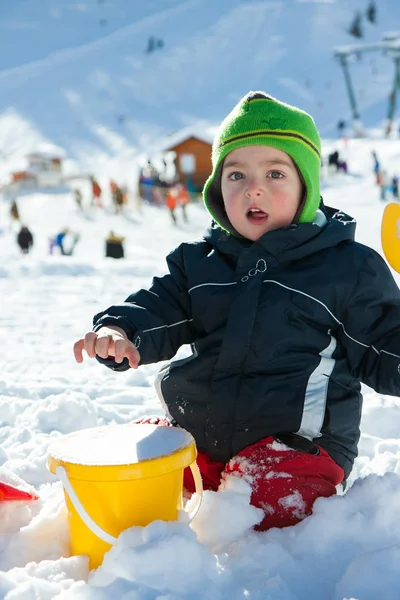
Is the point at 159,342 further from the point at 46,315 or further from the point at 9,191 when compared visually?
the point at 9,191

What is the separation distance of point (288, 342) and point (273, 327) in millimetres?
53

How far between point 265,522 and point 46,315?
4.06 m

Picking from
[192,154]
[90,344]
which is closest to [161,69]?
[192,154]

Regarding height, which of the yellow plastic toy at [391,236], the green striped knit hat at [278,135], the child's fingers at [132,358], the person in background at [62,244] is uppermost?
the green striped knit hat at [278,135]

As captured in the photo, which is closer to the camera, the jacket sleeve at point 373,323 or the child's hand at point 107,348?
the child's hand at point 107,348

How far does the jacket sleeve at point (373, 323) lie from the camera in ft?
5.73

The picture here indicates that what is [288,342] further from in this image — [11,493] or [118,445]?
[11,493]

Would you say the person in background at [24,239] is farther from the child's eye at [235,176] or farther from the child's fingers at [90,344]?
the child's fingers at [90,344]

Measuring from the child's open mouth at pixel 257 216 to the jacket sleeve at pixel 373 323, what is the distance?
0.28 m

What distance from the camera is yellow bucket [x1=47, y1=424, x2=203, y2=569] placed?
1.35 metres

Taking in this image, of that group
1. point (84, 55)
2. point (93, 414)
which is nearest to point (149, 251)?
point (93, 414)

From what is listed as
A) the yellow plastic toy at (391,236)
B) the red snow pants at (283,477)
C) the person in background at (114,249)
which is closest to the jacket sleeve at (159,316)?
the red snow pants at (283,477)

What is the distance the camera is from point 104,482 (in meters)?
1.35

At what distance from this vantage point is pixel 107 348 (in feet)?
5.18
